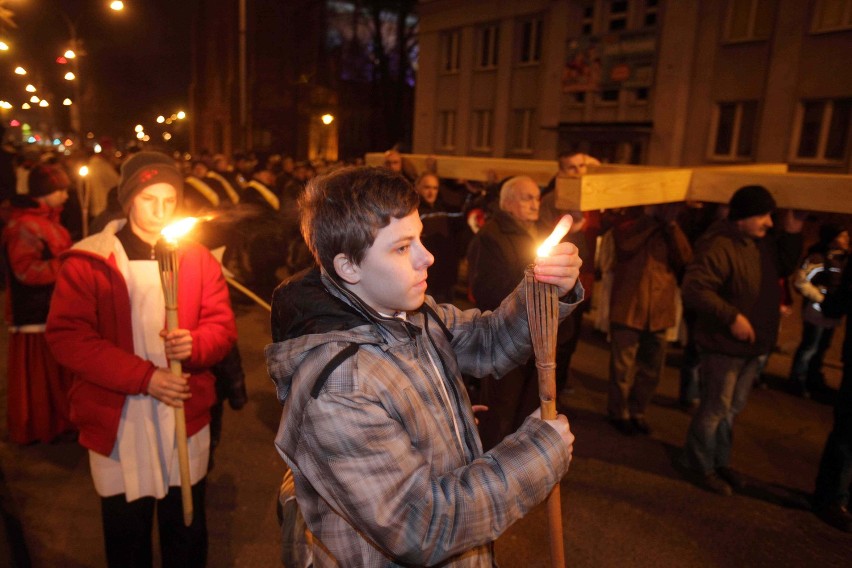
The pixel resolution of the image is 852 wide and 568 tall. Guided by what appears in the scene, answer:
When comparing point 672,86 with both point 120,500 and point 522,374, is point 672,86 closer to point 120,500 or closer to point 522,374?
point 522,374

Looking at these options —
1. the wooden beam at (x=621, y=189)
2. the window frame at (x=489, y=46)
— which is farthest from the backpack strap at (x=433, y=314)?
the window frame at (x=489, y=46)

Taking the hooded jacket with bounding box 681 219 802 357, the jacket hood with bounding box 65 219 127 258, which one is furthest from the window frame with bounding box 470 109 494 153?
the jacket hood with bounding box 65 219 127 258

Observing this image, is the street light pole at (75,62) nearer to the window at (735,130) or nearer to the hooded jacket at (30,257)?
the hooded jacket at (30,257)

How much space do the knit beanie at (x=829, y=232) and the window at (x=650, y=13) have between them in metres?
15.4

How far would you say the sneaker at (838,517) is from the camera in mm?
4105

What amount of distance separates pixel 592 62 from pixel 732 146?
5.65m

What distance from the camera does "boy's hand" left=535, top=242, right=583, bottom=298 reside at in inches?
68.7

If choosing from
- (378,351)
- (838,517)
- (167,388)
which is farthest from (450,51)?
(378,351)

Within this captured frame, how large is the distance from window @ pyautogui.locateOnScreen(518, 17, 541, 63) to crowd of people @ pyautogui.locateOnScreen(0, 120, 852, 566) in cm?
1951

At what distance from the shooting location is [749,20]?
673 inches

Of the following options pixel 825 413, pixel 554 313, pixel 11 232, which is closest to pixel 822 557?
pixel 825 413

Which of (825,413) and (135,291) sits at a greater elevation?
(135,291)

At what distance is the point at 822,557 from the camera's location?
3.83m

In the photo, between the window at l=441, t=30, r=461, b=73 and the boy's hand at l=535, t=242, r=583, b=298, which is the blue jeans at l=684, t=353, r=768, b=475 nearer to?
the boy's hand at l=535, t=242, r=583, b=298
